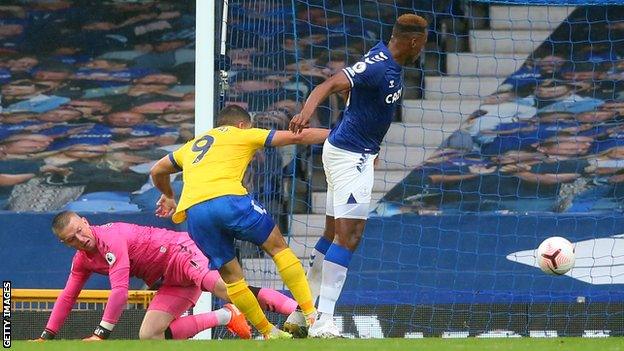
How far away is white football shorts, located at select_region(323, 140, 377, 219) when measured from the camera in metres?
7.93

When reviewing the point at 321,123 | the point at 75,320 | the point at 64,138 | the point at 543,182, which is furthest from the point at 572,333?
the point at 64,138

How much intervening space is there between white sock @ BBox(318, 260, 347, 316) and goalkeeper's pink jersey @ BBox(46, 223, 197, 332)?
4.49 ft

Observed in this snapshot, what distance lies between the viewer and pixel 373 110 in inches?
315

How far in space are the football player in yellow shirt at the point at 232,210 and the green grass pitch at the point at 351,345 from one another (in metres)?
0.56

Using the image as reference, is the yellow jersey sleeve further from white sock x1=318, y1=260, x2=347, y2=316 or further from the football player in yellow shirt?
white sock x1=318, y1=260, x2=347, y2=316

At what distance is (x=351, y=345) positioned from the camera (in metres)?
7.05

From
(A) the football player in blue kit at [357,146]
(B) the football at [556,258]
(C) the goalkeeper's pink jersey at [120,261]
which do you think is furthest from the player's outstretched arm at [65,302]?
(B) the football at [556,258]

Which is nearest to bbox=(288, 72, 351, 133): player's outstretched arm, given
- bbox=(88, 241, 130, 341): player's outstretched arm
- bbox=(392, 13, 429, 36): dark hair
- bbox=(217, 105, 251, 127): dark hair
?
bbox=(392, 13, 429, 36): dark hair

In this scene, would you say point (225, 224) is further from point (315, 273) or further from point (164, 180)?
point (315, 273)

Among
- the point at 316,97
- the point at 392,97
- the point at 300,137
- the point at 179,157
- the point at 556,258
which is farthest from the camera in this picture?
the point at 556,258

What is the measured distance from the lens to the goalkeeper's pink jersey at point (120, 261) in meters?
8.53

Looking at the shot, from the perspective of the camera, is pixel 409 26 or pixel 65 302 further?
pixel 65 302

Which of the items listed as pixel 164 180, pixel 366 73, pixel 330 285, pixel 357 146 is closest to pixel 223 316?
pixel 164 180

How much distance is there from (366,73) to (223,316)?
237 centimetres
